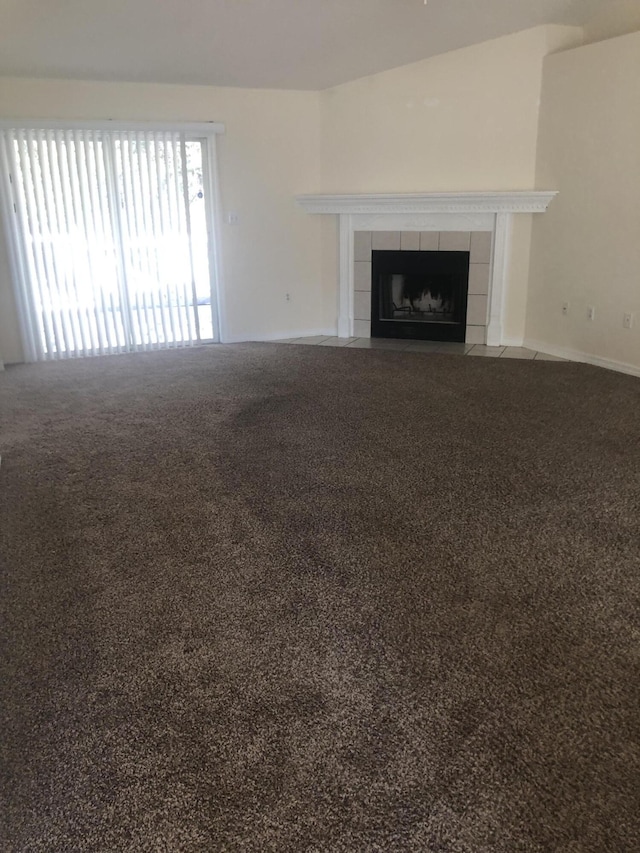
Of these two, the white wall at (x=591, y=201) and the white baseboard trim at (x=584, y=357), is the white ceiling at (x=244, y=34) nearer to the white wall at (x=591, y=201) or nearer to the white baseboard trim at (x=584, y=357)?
the white wall at (x=591, y=201)

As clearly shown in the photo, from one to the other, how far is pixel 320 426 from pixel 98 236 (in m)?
3.28

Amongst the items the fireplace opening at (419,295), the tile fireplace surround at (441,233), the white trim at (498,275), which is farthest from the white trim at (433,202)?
the fireplace opening at (419,295)

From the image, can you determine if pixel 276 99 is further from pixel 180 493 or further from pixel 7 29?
pixel 180 493

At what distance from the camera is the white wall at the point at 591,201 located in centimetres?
478

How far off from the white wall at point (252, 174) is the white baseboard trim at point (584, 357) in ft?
7.43

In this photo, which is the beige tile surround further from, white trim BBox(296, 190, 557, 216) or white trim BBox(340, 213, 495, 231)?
white trim BBox(296, 190, 557, 216)

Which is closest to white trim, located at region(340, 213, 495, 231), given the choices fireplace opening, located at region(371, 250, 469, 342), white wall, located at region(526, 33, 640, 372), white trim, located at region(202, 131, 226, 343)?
fireplace opening, located at region(371, 250, 469, 342)

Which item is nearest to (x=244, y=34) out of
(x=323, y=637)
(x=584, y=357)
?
(x=584, y=357)

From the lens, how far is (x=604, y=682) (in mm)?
1726

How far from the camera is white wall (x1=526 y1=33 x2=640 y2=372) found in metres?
4.78

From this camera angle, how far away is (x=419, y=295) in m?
6.67

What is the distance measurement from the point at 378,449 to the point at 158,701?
2.02 m

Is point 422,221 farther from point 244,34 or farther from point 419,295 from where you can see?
point 244,34

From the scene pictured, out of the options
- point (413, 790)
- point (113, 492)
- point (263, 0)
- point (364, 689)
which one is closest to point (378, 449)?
point (113, 492)
